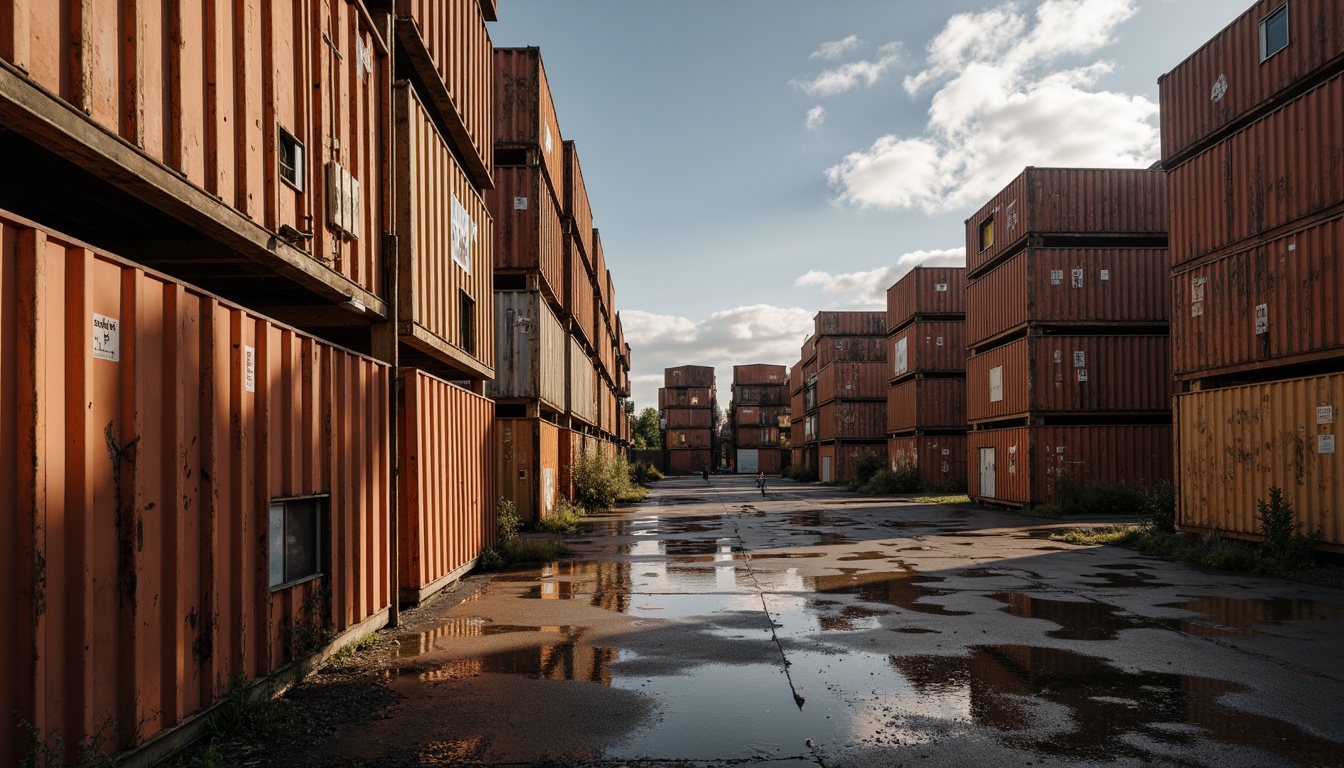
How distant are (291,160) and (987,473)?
22370mm

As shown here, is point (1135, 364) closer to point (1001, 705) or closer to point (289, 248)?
point (1001, 705)

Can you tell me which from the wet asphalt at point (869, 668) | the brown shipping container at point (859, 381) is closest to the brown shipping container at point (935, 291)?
the brown shipping container at point (859, 381)

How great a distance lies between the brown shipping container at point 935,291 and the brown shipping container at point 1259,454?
60.8 ft

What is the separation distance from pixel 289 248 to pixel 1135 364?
2096 centimetres

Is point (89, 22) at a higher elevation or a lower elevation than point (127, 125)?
higher

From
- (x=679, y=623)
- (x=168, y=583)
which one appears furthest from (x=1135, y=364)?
(x=168, y=583)

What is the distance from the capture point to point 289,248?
5711 mm

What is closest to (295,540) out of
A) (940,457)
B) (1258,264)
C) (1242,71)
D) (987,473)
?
(1258,264)

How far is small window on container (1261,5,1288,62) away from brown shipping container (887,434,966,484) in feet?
69.2

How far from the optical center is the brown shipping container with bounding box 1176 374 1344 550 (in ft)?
35.7

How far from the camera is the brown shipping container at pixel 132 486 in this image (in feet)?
10.8

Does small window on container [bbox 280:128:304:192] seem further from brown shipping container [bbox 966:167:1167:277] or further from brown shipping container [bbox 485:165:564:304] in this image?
brown shipping container [bbox 966:167:1167:277]

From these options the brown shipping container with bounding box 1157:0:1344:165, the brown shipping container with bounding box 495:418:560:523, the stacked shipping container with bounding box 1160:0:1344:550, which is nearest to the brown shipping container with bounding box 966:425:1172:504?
the stacked shipping container with bounding box 1160:0:1344:550

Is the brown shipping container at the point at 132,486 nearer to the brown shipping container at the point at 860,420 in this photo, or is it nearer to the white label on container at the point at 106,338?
the white label on container at the point at 106,338
